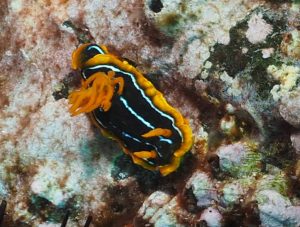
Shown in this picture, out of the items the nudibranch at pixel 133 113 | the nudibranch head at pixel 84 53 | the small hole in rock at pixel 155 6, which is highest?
the small hole in rock at pixel 155 6

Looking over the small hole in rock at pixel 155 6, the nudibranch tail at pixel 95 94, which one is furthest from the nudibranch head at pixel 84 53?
the small hole in rock at pixel 155 6

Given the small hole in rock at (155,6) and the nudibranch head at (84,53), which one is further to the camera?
the nudibranch head at (84,53)

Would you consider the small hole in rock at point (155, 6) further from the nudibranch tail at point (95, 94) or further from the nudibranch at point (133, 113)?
the nudibranch tail at point (95, 94)

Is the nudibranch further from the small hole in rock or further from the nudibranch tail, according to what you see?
the small hole in rock

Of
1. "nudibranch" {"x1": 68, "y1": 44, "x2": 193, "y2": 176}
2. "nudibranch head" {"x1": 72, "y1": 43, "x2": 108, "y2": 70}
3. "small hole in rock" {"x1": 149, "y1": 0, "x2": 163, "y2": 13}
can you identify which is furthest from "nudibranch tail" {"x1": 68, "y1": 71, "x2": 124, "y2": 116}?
"small hole in rock" {"x1": 149, "y1": 0, "x2": 163, "y2": 13}

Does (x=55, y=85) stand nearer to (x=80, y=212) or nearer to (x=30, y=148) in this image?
(x=30, y=148)

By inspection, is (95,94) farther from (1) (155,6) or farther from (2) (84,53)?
(1) (155,6)

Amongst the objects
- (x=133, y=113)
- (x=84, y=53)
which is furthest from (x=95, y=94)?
(x=84, y=53)
